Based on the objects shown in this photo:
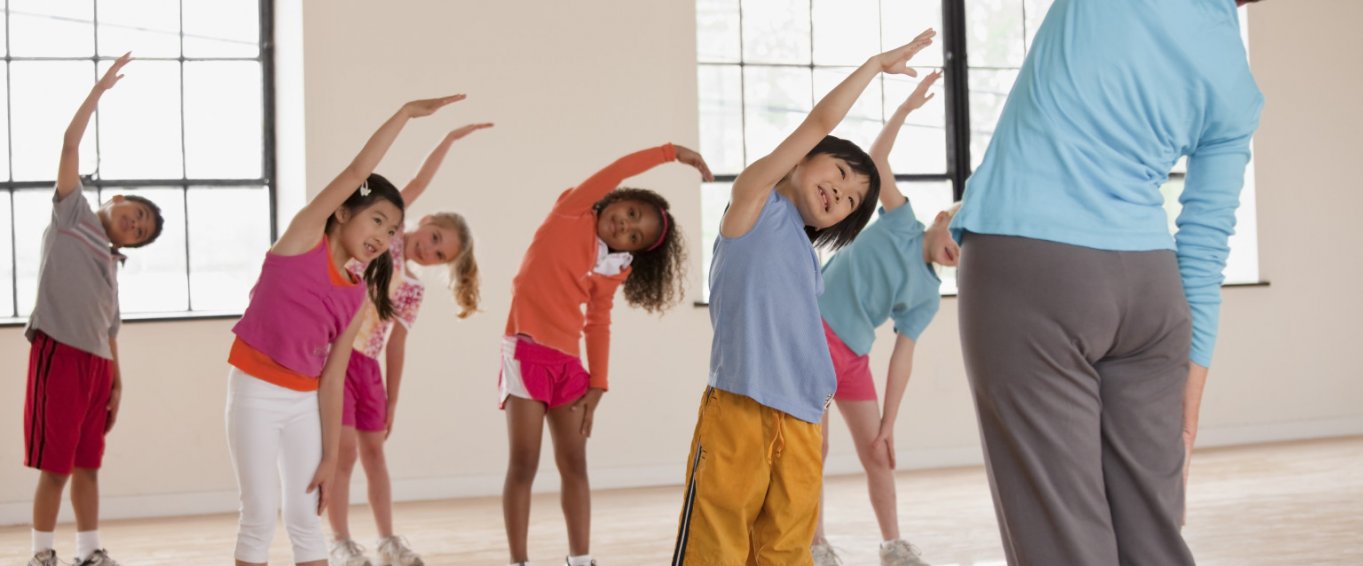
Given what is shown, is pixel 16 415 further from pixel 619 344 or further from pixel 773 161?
pixel 773 161

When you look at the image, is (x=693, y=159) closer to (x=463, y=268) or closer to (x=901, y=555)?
(x=463, y=268)

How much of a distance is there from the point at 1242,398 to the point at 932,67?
217 centimetres

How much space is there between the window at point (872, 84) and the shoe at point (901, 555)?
91.8 inches

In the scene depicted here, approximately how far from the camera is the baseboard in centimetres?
464

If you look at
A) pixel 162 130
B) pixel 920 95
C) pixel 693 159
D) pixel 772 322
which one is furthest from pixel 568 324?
pixel 162 130

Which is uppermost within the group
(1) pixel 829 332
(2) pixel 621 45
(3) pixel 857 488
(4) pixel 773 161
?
(2) pixel 621 45

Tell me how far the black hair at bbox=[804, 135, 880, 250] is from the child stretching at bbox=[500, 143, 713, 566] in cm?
83

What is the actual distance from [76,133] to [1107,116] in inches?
109

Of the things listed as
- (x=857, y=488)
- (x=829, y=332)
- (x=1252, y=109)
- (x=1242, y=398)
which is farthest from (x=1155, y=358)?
(x=1242, y=398)

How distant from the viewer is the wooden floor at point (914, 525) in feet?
11.3

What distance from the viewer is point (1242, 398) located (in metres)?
5.83

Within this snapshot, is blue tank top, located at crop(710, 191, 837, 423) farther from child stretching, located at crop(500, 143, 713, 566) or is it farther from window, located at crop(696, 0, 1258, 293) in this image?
window, located at crop(696, 0, 1258, 293)

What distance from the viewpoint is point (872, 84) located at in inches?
225

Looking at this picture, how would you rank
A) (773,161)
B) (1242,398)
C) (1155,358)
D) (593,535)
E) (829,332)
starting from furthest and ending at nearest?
(1242,398) < (593,535) < (829,332) < (773,161) < (1155,358)
